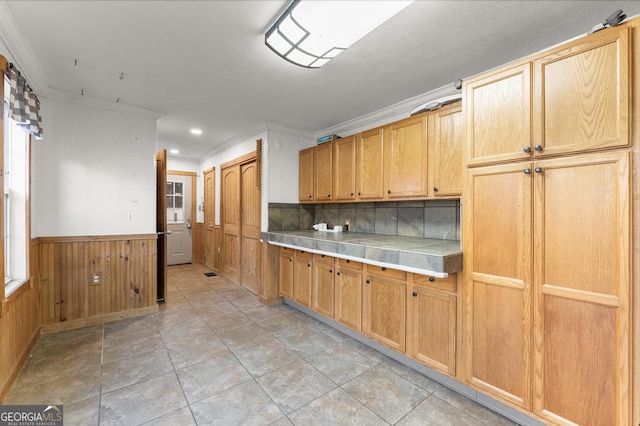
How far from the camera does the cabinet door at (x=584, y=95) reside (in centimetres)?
128

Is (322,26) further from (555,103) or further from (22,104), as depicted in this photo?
(22,104)

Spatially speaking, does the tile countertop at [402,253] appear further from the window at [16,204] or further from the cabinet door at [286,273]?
the window at [16,204]

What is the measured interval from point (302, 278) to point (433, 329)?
67.5 inches

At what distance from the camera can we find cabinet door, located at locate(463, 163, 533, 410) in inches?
61.5

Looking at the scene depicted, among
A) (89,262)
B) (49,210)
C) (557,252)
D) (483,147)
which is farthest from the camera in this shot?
(89,262)

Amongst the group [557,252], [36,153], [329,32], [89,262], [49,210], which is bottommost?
[89,262]

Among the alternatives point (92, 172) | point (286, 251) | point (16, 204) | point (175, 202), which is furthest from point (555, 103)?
point (175, 202)

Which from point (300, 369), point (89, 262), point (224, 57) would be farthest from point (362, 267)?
point (89, 262)

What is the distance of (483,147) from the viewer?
1.75 m

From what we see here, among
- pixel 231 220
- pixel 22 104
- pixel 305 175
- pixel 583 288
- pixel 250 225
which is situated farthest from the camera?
pixel 231 220

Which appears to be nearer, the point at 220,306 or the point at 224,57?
the point at 224,57

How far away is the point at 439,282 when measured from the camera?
6.40ft

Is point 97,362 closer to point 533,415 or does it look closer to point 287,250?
point 287,250

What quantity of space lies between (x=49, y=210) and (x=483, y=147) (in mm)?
4043
